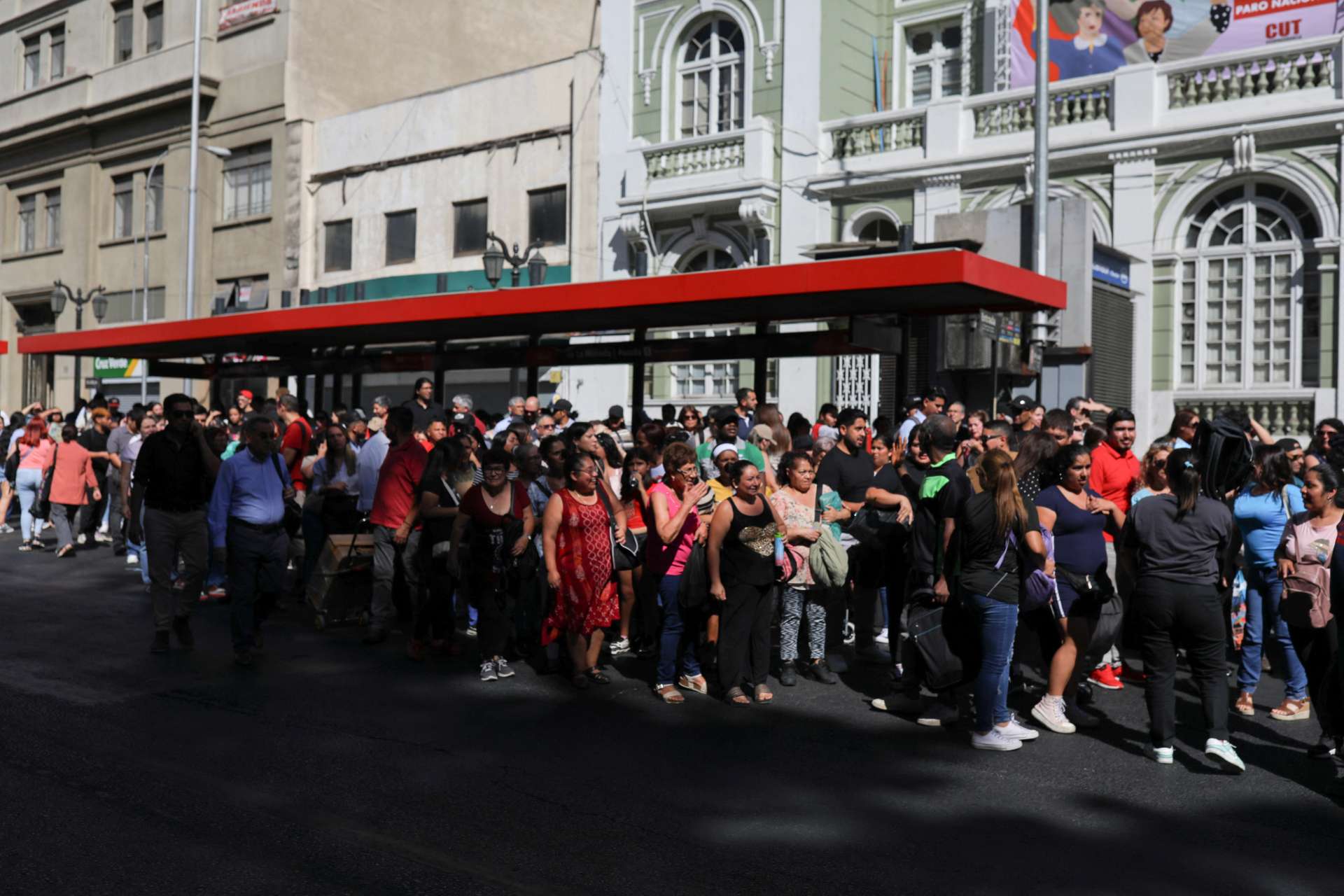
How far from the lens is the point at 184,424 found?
30.2ft

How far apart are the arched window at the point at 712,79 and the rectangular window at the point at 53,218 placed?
973 inches

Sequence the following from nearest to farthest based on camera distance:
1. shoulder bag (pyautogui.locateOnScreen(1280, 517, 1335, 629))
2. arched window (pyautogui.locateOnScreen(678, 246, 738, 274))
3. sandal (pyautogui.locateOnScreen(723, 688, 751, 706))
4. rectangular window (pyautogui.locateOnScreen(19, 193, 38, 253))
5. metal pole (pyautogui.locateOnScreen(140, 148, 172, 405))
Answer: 1. shoulder bag (pyautogui.locateOnScreen(1280, 517, 1335, 629))
2. sandal (pyautogui.locateOnScreen(723, 688, 751, 706))
3. arched window (pyautogui.locateOnScreen(678, 246, 738, 274))
4. metal pole (pyautogui.locateOnScreen(140, 148, 172, 405))
5. rectangular window (pyautogui.locateOnScreen(19, 193, 38, 253))

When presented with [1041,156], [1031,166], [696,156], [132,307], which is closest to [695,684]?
[1041,156]

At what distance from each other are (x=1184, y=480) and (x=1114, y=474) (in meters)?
2.36

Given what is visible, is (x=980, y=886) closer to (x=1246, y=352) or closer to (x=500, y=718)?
(x=500, y=718)

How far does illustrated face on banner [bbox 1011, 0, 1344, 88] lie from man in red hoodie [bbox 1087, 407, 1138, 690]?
11834mm

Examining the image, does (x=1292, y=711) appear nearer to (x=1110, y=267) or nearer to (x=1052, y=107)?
(x=1110, y=267)

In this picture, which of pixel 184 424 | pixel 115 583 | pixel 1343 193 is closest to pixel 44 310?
pixel 115 583

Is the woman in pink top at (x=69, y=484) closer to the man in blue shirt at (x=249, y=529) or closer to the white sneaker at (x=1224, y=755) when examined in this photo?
the man in blue shirt at (x=249, y=529)

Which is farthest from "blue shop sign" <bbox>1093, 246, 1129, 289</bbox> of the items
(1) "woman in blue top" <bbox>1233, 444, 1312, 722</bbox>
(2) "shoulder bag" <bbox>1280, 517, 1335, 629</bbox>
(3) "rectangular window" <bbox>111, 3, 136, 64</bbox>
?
(3) "rectangular window" <bbox>111, 3, 136, 64</bbox>

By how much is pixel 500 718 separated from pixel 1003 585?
3.15m

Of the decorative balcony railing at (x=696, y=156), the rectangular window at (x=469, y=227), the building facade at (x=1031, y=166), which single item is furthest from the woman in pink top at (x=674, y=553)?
the rectangular window at (x=469, y=227)

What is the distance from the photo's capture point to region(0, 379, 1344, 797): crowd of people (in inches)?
264

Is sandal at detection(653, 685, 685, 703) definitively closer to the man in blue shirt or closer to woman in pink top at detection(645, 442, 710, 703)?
woman in pink top at detection(645, 442, 710, 703)
